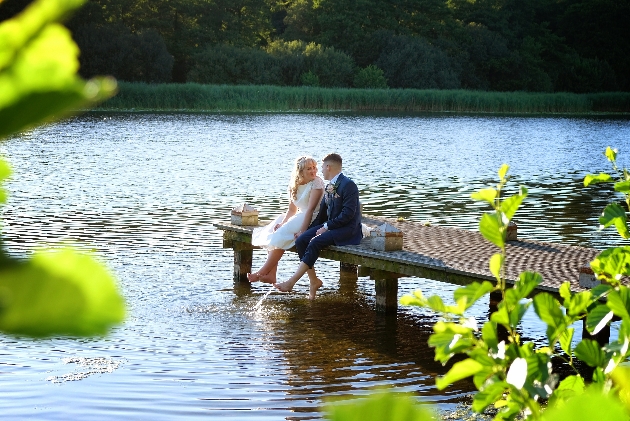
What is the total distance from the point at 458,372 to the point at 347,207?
25.2ft

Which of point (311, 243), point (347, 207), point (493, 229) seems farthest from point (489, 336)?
point (311, 243)

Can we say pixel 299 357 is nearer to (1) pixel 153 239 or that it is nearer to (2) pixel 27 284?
(1) pixel 153 239

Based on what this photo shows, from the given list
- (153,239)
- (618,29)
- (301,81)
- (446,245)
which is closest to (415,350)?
(446,245)

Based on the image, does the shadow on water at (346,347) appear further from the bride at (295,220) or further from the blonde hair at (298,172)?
the blonde hair at (298,172)

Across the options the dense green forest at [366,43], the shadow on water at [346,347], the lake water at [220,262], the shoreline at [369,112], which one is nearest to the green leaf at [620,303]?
the lake water at [220,262]

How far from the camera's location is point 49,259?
316 millimetres

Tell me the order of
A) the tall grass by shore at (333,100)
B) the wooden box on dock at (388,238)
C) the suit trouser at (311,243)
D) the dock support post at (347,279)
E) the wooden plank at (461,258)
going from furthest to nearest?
the tall grass by shore at (333,100), the dock support post at (347,279), the suit trouser at (311,243), the wooden box on dock at (388,238), the wooden plank at (461,258)

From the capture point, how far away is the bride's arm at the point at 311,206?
9.52 m

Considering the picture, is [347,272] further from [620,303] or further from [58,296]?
[58,296]

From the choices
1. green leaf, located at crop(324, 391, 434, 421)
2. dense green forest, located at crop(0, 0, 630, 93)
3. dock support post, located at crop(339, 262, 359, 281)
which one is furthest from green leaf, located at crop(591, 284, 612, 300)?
dense green forest, located at crop(0, 0, 630, 93)

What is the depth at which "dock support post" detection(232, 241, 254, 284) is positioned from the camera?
1050cm

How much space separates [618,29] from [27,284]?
7836cm

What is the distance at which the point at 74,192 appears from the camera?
1727cm

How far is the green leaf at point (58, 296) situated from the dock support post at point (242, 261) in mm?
10178
